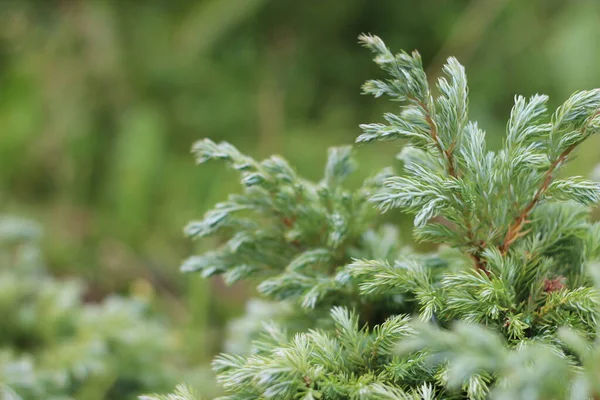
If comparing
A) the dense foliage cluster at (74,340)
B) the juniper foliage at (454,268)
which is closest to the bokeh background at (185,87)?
the dense foliage cluster at (74,340)

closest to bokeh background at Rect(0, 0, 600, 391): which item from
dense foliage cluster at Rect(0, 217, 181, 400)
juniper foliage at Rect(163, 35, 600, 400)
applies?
dense foliage cluster at Rect(0, 217, 181, 400)

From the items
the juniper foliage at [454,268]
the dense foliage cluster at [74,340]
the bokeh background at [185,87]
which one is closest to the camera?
Answer: the juniper foliage at [454,268]

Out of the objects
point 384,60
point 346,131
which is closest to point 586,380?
point 384,60

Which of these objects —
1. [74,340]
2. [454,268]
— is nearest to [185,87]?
[74,340]

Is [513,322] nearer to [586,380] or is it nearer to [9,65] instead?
[586,380]

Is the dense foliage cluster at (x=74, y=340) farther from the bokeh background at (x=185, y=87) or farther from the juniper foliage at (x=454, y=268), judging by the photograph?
the bokeh background at (x=185, y=87)

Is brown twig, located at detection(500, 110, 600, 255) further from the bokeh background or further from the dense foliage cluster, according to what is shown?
the bokeh background

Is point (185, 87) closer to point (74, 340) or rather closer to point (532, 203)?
point (74, 340)
